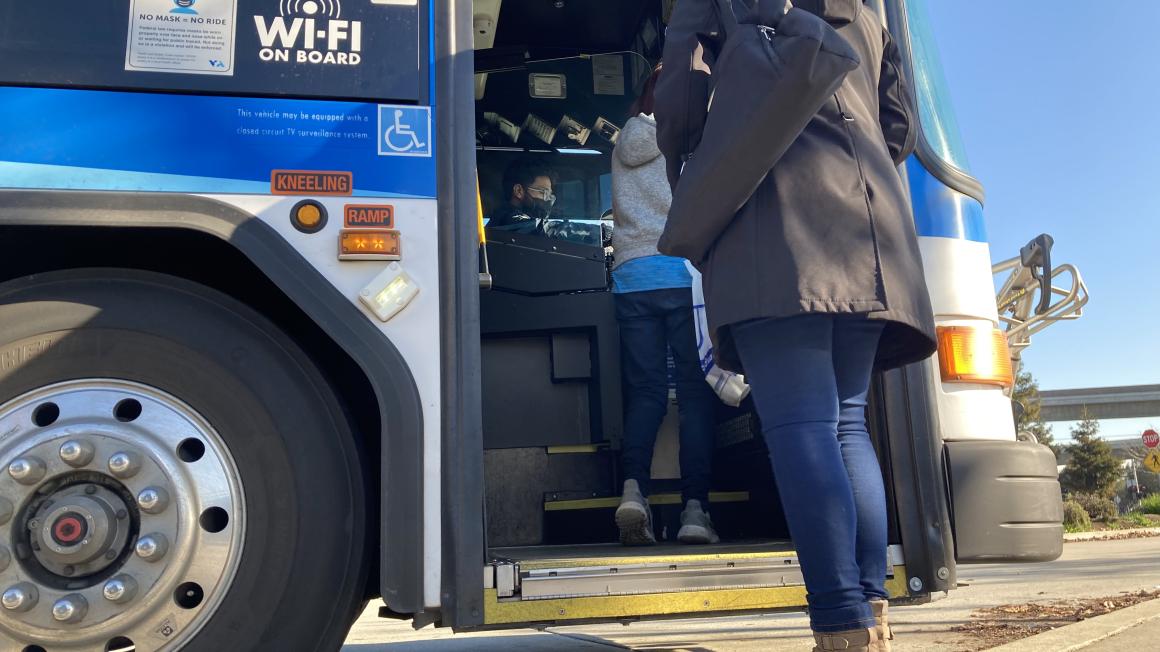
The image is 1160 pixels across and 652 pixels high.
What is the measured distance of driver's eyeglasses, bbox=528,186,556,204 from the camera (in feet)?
15.1

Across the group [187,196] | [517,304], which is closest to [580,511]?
[517,304]

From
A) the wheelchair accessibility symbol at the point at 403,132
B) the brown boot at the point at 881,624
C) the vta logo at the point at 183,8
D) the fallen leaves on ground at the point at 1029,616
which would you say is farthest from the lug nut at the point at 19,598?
the fallen leaves on ground at the point at 1029,616

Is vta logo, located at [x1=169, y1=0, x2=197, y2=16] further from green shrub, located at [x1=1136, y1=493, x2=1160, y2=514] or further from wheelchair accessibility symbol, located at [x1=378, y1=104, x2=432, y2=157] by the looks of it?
green shrub, located at [x1=1136, y1=493, x2=1160, y2=514]

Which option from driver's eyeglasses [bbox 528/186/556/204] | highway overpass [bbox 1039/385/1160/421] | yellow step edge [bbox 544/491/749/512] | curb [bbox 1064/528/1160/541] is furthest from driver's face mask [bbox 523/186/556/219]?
highway overpass [bbox 1039/385/1160/421]

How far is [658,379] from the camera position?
3.49m

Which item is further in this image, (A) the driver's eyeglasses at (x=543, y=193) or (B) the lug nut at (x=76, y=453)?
(A) the driver's eyeglasses at (x=543, y=193)

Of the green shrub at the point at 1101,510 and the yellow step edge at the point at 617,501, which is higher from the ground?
the yellow step edge at the point at 617,501

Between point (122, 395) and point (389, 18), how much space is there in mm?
1144

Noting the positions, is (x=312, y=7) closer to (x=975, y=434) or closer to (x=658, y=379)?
(x=658, y=379)

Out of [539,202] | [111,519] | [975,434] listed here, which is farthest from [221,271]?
[539,202]

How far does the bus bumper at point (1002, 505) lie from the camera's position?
2.31m

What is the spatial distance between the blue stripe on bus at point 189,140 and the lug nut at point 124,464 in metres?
0.62

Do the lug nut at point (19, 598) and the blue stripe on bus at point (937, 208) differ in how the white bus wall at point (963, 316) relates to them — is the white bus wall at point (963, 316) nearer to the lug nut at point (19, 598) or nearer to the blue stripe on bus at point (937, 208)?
the blue stripe on bus at point (937, 208)

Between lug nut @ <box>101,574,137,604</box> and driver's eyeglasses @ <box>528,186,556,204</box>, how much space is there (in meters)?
3.09
